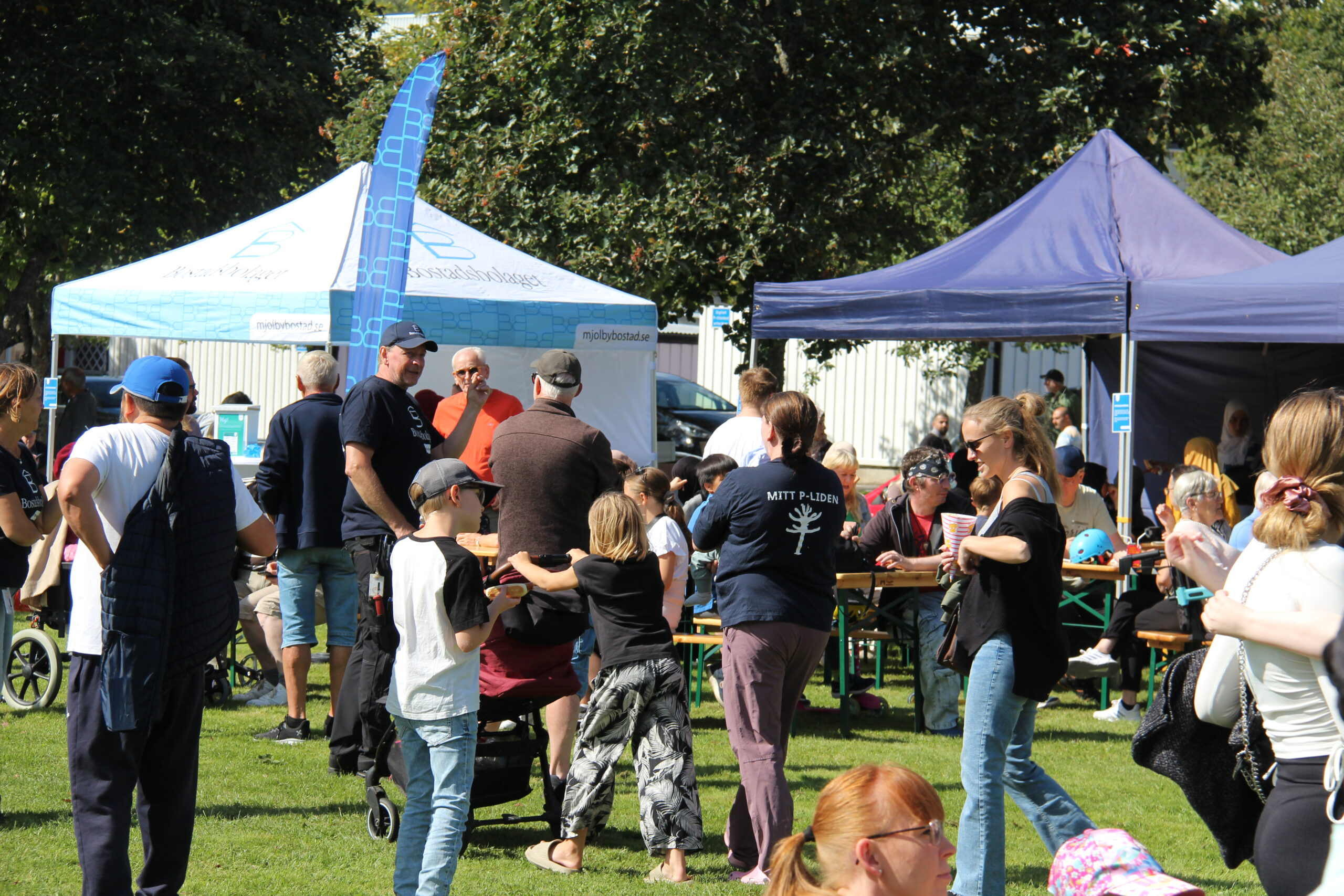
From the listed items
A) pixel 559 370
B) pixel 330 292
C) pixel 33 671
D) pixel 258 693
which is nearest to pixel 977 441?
pixel 559 370

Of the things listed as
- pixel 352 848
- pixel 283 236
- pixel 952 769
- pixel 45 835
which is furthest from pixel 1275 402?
pixel 45 835

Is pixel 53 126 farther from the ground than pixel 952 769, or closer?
farther from the ground

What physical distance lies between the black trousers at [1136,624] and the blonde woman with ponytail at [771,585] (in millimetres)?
3827

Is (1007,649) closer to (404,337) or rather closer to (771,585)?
(771,585)

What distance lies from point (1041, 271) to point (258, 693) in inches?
232

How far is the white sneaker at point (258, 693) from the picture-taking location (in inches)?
318

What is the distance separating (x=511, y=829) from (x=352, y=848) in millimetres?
708

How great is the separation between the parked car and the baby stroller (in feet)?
47.8

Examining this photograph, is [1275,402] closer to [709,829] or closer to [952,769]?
[952,769]

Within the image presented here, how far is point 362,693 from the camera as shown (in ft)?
19.6

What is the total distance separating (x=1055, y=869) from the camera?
2.42m

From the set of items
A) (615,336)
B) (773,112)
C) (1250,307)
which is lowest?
(615,336)

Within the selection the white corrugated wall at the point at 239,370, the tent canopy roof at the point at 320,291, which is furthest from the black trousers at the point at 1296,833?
the white corrugated wall at the point at 239,370

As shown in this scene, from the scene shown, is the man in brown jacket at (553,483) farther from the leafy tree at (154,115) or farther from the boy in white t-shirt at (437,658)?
the leafy tree at (154,115)
